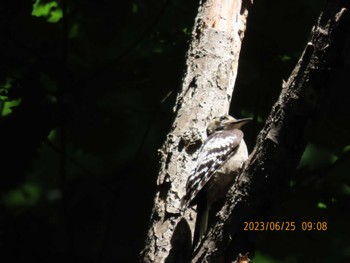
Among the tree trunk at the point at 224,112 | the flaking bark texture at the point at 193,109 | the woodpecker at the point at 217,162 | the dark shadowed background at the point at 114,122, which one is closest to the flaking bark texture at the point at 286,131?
the tree trunk at the point at 224,112

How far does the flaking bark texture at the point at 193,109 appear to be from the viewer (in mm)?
4457

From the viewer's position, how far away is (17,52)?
470 cm

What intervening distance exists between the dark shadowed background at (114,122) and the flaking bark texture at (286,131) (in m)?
0.68

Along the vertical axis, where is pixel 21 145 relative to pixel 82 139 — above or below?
below

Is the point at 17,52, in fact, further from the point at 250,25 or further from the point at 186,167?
the point at 250,25

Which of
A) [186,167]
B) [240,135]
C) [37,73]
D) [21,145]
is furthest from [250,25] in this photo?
[21,145]

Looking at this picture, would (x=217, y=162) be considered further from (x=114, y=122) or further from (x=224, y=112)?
(x=114, y=122)

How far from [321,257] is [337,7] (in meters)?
2.04

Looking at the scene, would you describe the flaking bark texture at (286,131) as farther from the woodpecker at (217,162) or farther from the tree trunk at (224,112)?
the woodpecker at (217,162)

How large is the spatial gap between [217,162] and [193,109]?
44 cm

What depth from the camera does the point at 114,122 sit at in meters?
4.95

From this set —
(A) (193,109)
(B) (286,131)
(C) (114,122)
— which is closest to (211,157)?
(A) (193,109)

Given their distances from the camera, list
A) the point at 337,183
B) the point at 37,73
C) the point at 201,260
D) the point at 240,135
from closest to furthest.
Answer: the point at 201,260 < the point at 37,73 < the point at 337,183 < the point at 240,135

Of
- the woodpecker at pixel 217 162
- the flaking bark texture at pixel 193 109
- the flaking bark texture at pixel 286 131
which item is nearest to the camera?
the flaking bark texture at pixel 286 131
